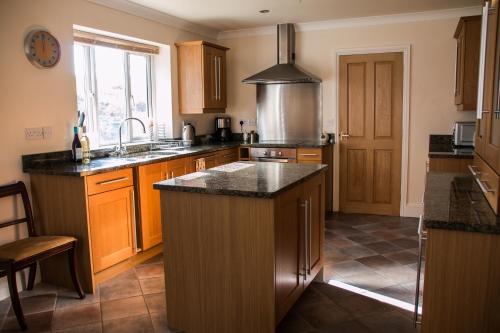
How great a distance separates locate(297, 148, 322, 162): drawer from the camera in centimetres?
491

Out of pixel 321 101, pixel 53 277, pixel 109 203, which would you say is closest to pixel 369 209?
pixel 321 101

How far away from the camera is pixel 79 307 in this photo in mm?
2865

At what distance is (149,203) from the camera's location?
369 centimetres

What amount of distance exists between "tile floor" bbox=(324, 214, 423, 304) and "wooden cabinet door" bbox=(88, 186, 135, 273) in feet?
5.48

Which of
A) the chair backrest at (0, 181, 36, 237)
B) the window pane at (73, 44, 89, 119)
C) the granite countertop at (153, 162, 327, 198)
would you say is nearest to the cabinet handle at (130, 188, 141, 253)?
the chair backrest at (0, 181, 36, 237)

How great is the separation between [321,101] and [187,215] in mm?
3520

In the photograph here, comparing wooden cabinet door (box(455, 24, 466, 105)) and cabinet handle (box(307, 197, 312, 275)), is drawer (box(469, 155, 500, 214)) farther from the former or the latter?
wooden cabinet door (box(455, 24, 466, 105))

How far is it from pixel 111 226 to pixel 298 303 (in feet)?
5.12

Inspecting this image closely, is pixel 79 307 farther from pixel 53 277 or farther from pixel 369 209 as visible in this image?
pixel 369 209

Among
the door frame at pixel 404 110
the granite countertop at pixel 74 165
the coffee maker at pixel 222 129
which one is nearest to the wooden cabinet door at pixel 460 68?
the door frame at pixel 404 110

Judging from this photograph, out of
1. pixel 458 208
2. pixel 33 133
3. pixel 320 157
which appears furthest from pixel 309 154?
pixel 458 208

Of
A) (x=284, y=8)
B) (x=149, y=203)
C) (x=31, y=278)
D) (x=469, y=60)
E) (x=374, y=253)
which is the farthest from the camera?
A: (x=284, y=8)

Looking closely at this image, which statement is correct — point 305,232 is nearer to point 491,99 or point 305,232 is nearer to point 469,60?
point 491,99

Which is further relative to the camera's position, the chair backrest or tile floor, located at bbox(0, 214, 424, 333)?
the chair backrest
